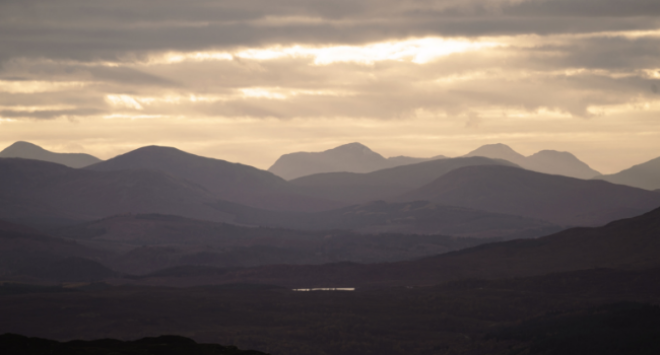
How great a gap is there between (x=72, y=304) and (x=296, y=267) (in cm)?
6588

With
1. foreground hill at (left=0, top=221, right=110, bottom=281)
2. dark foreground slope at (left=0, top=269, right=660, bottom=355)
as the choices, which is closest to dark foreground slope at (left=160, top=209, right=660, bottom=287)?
dark foreground slope at (left=0, top=269, right=660, bottom=355)

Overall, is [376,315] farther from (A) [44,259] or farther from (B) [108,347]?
(A) [44,259]

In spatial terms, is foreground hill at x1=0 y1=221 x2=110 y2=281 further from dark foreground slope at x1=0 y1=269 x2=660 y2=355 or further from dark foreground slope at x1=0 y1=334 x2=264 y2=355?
dark foreground slope at x1=0 y1=334 x2=264 y2=355

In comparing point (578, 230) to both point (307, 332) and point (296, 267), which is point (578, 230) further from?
point (307, 332)

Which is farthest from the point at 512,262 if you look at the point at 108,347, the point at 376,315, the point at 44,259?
the point at 44,259

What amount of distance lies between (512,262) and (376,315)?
166 ft

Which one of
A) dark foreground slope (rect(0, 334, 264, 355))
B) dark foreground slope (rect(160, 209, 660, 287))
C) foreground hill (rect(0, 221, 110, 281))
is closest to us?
dark foreground slope (rect(0, 334, 264, 355))

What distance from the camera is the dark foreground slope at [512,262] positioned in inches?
5059

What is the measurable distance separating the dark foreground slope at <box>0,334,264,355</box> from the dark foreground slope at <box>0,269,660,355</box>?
138 ft

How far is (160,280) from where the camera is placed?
160 meters

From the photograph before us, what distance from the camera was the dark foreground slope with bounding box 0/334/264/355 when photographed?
111 ft

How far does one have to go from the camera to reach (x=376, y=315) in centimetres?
9975

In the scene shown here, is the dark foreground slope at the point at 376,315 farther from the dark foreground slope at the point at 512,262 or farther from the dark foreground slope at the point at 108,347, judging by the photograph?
the dark foreground slope at the point at 108,347

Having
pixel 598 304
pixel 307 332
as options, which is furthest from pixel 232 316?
pixel 598 304
